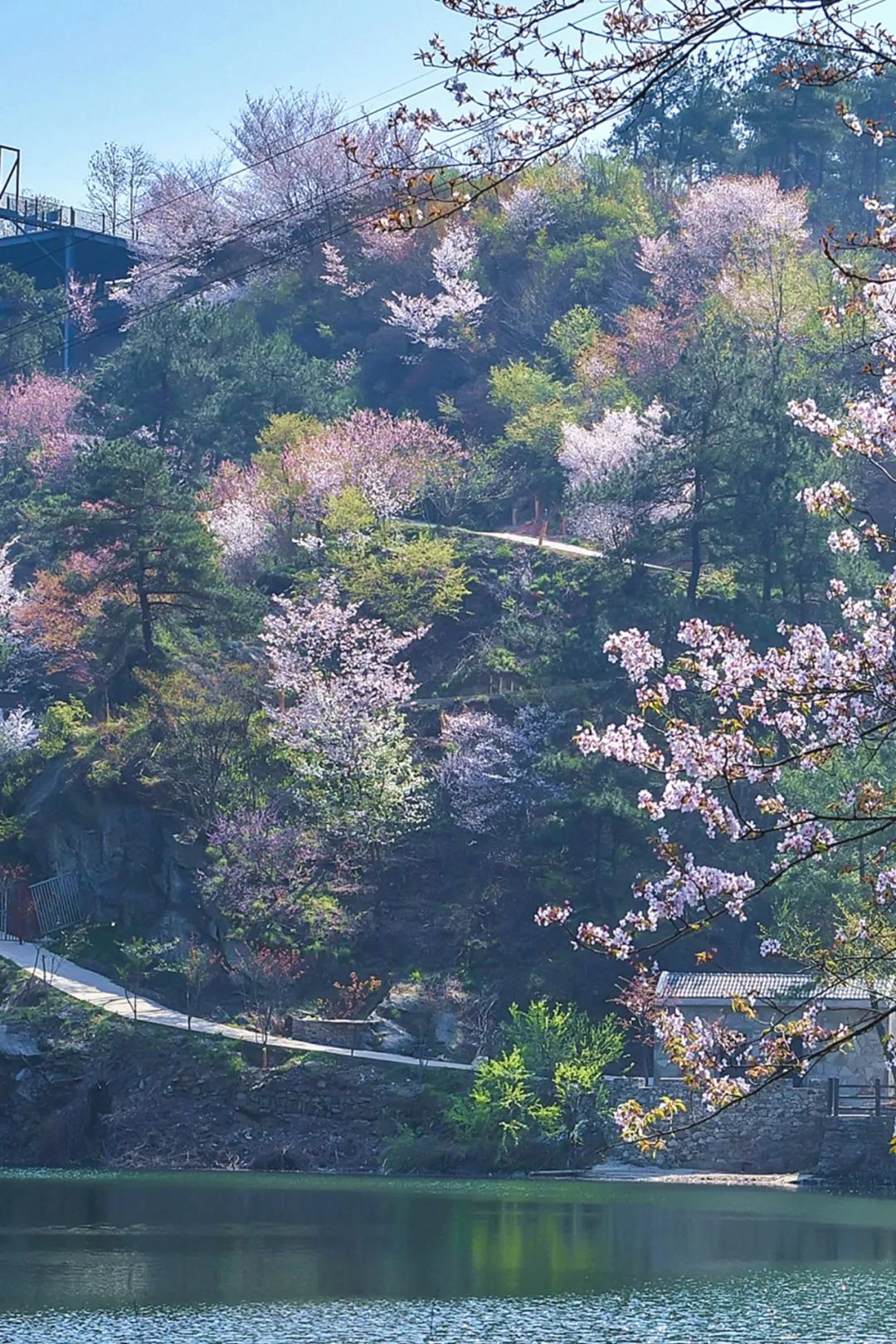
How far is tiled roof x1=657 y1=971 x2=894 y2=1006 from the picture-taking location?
37.5 meters

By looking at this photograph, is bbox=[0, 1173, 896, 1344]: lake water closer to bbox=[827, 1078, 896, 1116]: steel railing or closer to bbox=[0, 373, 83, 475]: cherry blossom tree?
bbox=[827, 1078, 896, 1116]: steel railing

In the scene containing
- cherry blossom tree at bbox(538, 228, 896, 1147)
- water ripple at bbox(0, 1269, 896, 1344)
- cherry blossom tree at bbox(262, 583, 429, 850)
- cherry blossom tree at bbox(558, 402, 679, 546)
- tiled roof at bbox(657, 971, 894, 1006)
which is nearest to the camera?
cherry blossom tree at bbox(538, 228, 896, 1147)

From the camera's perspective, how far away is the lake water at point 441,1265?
2248cm

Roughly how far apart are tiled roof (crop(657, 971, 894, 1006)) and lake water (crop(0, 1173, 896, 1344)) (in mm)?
4126

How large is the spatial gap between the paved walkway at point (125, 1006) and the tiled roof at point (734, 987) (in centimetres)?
523

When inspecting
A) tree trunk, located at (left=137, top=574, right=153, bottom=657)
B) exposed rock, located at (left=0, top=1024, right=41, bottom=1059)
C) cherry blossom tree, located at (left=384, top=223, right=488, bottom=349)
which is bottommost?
exposed rock, located at (left=0, top=1024, right=41, bottom=1059)

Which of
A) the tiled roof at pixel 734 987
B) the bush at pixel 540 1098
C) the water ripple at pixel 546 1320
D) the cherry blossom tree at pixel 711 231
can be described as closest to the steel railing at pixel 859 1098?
the tiled roof at pixel 734 987

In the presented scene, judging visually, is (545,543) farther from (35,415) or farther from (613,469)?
(35,415)

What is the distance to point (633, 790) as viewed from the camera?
43.5 meters

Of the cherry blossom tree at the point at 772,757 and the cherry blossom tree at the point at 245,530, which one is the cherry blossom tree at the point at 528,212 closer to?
A: the cherry blossom tree at the point at 245,530

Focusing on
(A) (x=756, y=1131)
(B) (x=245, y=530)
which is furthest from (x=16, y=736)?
(A) (x=756, y=1131)

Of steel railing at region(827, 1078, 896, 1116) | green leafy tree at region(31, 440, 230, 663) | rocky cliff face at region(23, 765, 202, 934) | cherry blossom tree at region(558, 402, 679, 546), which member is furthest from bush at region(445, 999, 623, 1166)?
green leafy tree at region(31, 440, 230, 663)

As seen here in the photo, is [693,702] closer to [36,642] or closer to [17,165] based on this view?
[36,642]

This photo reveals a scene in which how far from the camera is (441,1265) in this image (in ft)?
88.7
